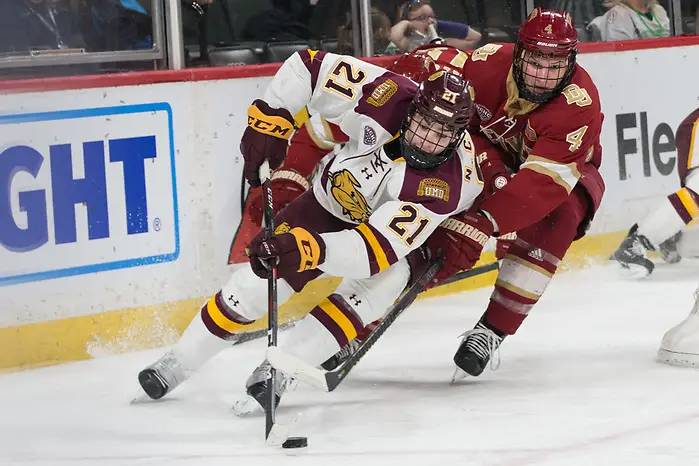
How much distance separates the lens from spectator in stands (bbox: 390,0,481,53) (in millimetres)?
4645

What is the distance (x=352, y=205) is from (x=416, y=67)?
Answer: 72 cm

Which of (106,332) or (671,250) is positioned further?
(671,250)

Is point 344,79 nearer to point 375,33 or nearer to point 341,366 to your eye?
point 341,366

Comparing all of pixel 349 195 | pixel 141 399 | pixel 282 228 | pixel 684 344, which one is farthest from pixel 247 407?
pixel 684 344

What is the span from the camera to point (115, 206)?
374 cm

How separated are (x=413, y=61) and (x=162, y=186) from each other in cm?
93

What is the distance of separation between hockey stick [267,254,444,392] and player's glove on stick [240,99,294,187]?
1.62 feet

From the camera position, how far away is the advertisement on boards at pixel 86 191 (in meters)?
3.55

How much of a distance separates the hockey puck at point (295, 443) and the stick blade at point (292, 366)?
0.47 feet

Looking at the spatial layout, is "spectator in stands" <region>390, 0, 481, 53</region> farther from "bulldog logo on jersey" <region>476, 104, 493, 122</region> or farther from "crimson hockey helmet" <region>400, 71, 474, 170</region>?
"crimson hockey helmet" <region>400, 71, 474, 170</region>

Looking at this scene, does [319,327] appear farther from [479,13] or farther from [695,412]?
[479,13]

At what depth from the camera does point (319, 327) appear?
2877 mm

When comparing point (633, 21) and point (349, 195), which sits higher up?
point (633, 21)

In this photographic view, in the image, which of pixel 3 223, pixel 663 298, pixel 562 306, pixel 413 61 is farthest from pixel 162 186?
pixel 663 298
